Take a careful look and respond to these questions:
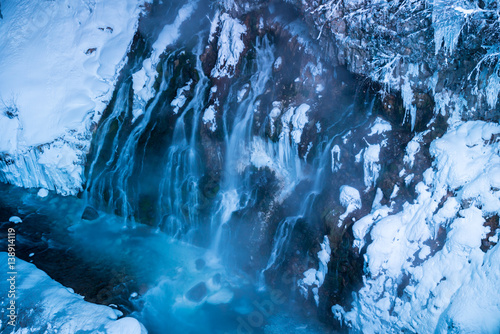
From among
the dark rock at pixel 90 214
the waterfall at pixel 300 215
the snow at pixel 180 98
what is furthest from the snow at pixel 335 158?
the dark rock at pixel 90 214

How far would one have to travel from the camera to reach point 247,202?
9633 mm

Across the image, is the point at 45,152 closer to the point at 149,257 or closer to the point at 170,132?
the point at 170,132

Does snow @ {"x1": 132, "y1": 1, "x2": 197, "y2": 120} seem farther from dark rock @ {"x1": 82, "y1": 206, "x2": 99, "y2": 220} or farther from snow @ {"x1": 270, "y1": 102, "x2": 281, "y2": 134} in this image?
snow @ {"x1": 270, "y1": 102, "x2": 281, "y2": 134}

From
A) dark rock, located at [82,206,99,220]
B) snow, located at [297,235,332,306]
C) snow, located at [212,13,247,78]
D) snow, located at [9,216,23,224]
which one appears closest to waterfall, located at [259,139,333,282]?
snow, located at [297,235,332,306]

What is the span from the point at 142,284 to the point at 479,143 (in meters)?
8.86

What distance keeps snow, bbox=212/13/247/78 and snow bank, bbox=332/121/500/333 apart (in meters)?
6.78

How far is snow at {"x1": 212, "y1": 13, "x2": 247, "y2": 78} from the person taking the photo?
10664 mm

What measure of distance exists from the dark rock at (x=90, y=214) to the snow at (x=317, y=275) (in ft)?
25.3

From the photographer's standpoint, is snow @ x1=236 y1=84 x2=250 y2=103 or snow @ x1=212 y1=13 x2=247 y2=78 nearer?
snow @ x1=236 y1=84 x2=250 y2=103

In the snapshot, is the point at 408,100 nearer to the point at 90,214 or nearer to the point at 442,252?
the point at 442,252

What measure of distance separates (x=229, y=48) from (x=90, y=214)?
303 inches

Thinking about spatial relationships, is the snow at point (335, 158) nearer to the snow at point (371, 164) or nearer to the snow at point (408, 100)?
the snow at point (371, 164)

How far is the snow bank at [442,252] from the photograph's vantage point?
5344 millimetres

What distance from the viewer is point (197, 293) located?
877 centimetres
